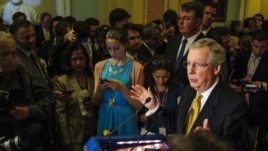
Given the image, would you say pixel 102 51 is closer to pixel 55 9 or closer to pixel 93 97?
pixel 93 97

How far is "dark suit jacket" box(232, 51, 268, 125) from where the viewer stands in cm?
376

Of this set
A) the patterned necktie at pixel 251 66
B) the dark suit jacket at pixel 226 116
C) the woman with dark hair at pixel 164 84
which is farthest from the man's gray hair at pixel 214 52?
the patterned necktie at pixel 251 66

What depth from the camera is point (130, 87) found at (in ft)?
9.39

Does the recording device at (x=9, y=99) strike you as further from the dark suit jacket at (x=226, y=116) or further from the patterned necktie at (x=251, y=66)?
the patterned necktie at (x=251, y=66)

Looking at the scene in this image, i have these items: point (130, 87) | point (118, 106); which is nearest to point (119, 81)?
point (130, 87)

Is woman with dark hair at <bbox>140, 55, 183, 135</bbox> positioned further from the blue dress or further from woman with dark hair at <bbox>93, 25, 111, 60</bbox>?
woman with dark hair at <bbox>93, 25, 111, 60</bbox>

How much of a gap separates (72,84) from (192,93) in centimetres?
130

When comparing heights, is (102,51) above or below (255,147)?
above

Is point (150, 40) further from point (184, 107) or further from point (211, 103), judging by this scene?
point (211, 103)

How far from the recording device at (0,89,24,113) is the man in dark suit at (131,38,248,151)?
2.48 feet

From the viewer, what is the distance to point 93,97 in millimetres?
3002

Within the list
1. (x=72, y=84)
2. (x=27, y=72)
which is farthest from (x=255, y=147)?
(x=27, y=72)

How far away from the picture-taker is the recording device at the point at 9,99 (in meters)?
2.01

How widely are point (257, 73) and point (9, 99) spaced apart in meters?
2.63
